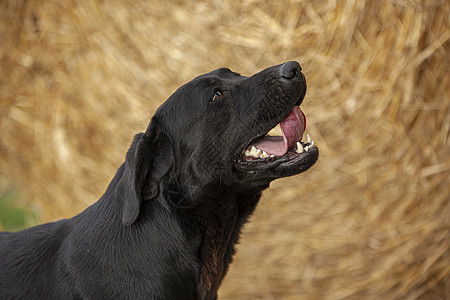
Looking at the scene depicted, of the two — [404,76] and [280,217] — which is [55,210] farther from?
[404,76]

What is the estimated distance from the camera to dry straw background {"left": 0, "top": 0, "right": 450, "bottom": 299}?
3.47 m

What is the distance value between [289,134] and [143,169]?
691 mm

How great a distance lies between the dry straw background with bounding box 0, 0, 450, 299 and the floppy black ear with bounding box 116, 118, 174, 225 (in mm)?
1432

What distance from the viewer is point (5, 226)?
5406 mm

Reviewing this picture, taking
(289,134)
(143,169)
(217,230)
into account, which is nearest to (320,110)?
(289,134)

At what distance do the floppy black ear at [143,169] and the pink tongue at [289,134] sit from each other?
0.45 meters

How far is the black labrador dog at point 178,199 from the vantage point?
2.40m

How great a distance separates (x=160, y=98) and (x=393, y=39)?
1766 millimetres

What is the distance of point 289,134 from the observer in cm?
251

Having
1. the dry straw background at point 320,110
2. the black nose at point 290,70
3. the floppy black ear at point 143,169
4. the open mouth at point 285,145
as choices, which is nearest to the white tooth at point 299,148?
the open mouth at point 285,145

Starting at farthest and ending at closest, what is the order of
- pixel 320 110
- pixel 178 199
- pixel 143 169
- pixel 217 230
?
pixel 320 110, pixel 217 230, pixel 178 199, pixel 143 169

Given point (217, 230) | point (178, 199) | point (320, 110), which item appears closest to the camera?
point (178, 199)

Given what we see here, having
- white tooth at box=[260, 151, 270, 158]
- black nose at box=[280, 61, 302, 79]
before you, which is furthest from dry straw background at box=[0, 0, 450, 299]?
white tooth at box=[260, 151, 270, 158]

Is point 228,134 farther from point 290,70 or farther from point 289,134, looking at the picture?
point 290,70
